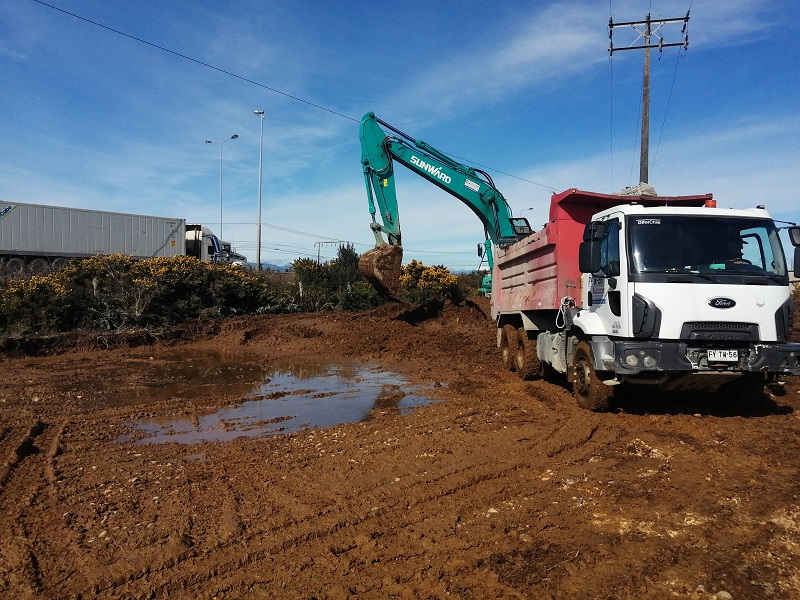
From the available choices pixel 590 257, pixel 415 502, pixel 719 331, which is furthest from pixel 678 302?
pixel 415 502

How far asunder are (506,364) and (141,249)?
91.5 ft

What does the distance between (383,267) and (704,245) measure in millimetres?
8963

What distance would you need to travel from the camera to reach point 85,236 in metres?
32.0

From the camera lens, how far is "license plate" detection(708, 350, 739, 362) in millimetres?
Answer: 6912

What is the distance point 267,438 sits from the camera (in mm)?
6996

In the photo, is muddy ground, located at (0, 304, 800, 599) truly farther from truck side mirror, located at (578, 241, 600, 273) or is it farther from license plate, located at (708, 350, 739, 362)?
truck side mirror, located at (578, 241, 600, 273)

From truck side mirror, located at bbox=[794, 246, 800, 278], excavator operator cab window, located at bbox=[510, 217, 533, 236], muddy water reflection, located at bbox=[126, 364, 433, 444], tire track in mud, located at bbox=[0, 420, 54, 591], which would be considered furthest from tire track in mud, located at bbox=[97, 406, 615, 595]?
excavator operator cab window, located at bbox=[510, 217, 533, 236]

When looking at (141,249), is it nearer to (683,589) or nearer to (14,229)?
(14,229)

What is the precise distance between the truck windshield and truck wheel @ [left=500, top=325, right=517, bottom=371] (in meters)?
5.25

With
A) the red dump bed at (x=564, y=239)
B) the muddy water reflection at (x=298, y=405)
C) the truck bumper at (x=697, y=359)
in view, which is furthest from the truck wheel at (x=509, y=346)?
the truck bumper at (x=697, y=359)

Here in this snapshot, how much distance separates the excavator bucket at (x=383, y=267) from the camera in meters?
15.1

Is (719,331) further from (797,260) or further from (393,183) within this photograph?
(393,183)

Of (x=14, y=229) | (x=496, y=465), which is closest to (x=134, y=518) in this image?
(x=496, y=465)

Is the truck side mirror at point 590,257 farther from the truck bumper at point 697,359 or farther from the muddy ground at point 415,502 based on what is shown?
the muddy ground at point 415,502
